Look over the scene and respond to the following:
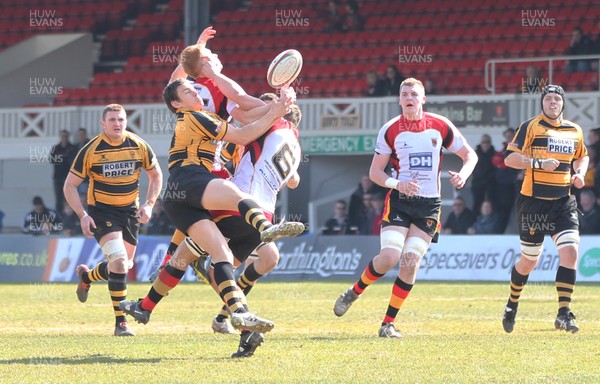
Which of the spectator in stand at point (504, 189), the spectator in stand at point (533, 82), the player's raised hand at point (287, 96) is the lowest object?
the spectator in stand at point (504, 189)

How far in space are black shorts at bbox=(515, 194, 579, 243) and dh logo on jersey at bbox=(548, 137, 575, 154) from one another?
0.44 meters

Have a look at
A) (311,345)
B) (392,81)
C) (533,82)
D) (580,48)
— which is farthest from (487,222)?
(311,345)

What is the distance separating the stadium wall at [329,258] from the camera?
20.9m

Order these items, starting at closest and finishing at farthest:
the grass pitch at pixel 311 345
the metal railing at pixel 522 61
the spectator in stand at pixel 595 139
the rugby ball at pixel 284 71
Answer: the grass pitch at pixel 311 345 < the rugby ball at pixel 284 71 < the spectator in stand at pixel 595 139 < the metal railing at pixel 522 61

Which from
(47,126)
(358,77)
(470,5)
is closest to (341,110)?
(358,77)

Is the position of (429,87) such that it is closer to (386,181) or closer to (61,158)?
(61,158)

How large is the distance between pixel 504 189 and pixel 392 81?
4809 mm

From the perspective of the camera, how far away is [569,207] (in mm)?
12250

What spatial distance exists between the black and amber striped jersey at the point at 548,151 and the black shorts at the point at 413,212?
1110 mm

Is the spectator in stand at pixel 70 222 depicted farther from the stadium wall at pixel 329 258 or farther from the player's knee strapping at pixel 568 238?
the player's knee strapping at pixel 568 238

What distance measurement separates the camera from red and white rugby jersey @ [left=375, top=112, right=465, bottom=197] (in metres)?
11.7

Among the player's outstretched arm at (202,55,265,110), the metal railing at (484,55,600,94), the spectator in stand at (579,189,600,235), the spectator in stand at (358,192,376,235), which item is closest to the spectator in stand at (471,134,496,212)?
the spectator in stand at (358,192,376,235)

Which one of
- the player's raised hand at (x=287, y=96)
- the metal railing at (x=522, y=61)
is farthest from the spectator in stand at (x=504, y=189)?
the player's raised hand at (x=287, y=96)

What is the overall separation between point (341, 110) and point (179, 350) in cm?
1794
